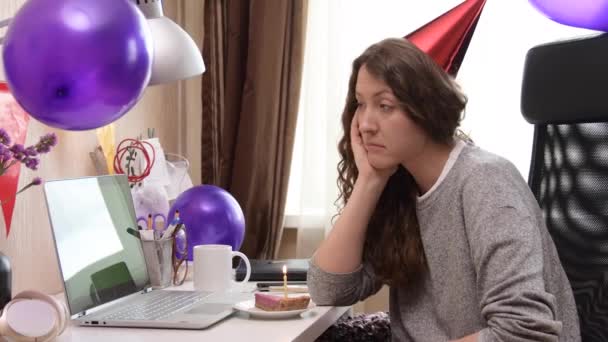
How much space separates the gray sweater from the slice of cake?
0.09ft

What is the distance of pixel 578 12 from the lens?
1.63 metres

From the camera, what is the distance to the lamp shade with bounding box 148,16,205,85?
1.68 metres

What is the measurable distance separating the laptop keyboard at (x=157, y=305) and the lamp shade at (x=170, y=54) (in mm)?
445

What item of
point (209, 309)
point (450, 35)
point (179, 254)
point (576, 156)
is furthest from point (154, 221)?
point (576, 156)

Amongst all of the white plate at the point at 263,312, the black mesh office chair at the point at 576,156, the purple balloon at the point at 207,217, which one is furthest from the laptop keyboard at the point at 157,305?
the black mesh office chair at the point at 576,156

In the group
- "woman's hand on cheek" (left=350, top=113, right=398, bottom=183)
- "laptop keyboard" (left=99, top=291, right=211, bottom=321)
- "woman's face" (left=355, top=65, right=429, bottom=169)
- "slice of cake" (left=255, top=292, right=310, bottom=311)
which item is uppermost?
"woman's face" (left=355, top=65, right=429, bottom=169)

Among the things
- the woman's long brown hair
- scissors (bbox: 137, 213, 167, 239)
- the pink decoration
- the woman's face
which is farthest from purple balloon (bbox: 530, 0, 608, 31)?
the pink decoration

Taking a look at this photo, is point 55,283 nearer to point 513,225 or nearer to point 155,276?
point 155,276

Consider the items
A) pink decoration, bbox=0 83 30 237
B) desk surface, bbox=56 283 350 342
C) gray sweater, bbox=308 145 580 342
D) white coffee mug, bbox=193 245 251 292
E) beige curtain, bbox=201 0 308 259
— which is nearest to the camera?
gray sweater, bbox=308 145 580 342

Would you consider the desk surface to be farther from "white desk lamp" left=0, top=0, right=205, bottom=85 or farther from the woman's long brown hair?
"white desk lamp" left=0, top=0, right=205, bottom=85

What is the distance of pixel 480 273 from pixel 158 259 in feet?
2.68

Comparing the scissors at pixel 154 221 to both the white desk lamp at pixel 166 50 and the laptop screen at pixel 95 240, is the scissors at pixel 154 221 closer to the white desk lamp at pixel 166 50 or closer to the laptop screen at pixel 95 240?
the laptop screen at pixel 95 240

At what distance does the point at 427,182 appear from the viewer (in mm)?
1500

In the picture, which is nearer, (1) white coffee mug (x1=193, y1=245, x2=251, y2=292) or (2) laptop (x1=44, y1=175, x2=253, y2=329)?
(2) laptop (x1=44, y1=175, x2=253, y2=329)
